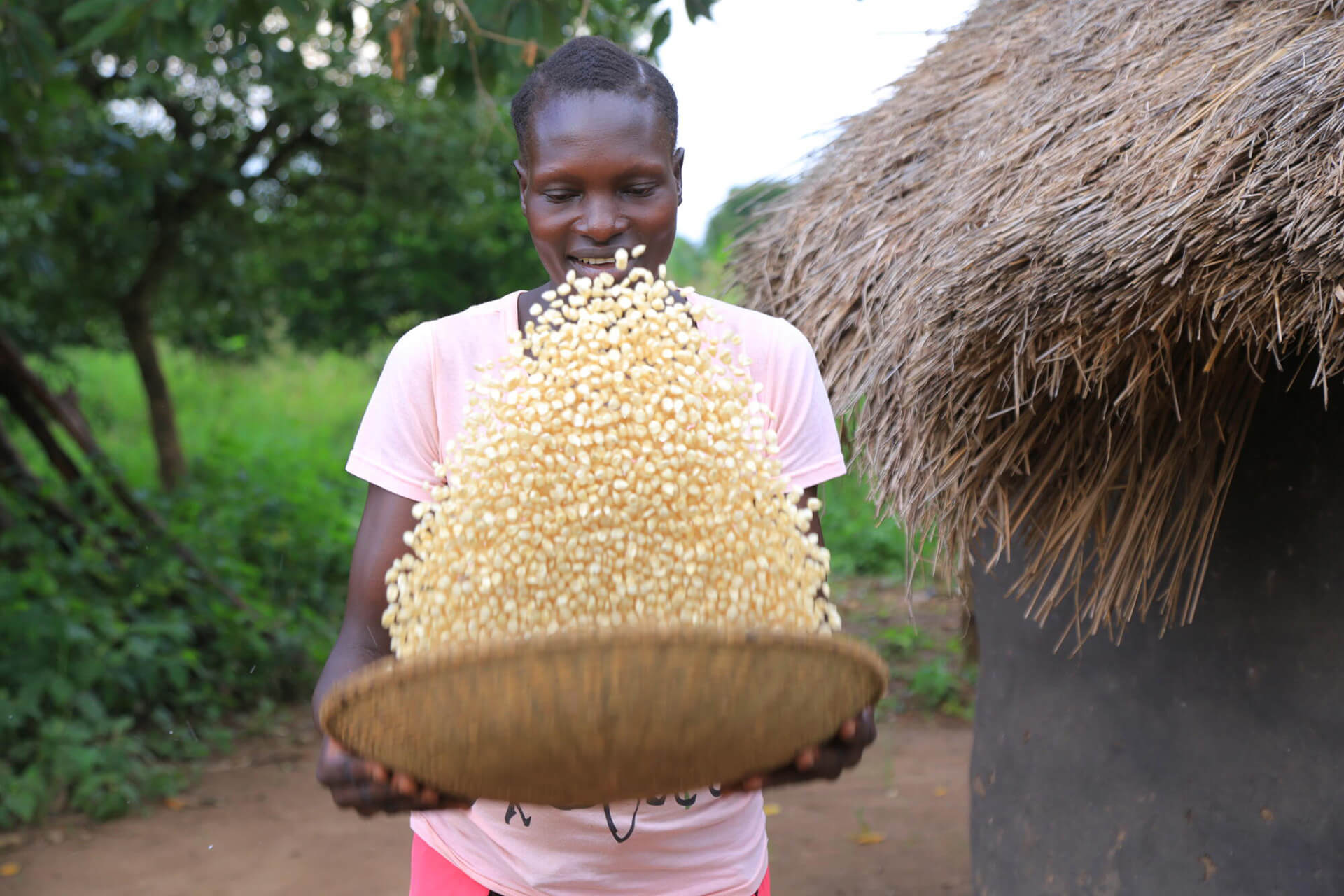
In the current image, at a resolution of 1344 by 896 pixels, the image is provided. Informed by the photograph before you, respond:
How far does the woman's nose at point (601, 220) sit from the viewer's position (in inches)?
53.9

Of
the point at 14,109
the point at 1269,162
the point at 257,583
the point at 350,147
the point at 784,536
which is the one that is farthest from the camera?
the point at 350,147

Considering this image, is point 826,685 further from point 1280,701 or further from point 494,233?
point 494,233

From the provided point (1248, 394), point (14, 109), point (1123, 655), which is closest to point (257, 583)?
point (14, 109)

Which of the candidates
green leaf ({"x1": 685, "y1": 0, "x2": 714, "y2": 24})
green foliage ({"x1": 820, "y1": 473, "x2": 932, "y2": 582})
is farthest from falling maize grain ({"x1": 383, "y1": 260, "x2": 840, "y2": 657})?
green foliage ({"x1": 820, "y1": 473, "x2": 932, "y2": 582})

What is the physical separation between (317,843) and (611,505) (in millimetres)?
4015

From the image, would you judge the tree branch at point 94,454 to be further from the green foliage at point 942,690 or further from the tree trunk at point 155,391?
the green foliage at point 942,690

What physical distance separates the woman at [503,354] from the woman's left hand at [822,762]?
6 centimetres

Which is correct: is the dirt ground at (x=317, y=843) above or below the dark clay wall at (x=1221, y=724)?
below

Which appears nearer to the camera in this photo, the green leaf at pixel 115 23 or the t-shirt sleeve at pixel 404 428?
the t-shirt sleeve at pixel 404 428

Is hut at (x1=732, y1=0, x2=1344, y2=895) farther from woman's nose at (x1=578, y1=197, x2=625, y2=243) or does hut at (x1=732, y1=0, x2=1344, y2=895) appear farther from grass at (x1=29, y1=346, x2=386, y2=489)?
grass at (x1=29, y1=346, x2=386, y2=489)

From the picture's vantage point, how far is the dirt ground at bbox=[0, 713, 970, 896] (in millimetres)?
4230

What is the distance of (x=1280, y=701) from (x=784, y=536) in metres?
1.75

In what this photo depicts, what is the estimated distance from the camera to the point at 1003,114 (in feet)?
8.87

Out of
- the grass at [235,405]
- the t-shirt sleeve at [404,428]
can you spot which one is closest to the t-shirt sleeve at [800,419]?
the t-shirt sleeve at [404,428]
